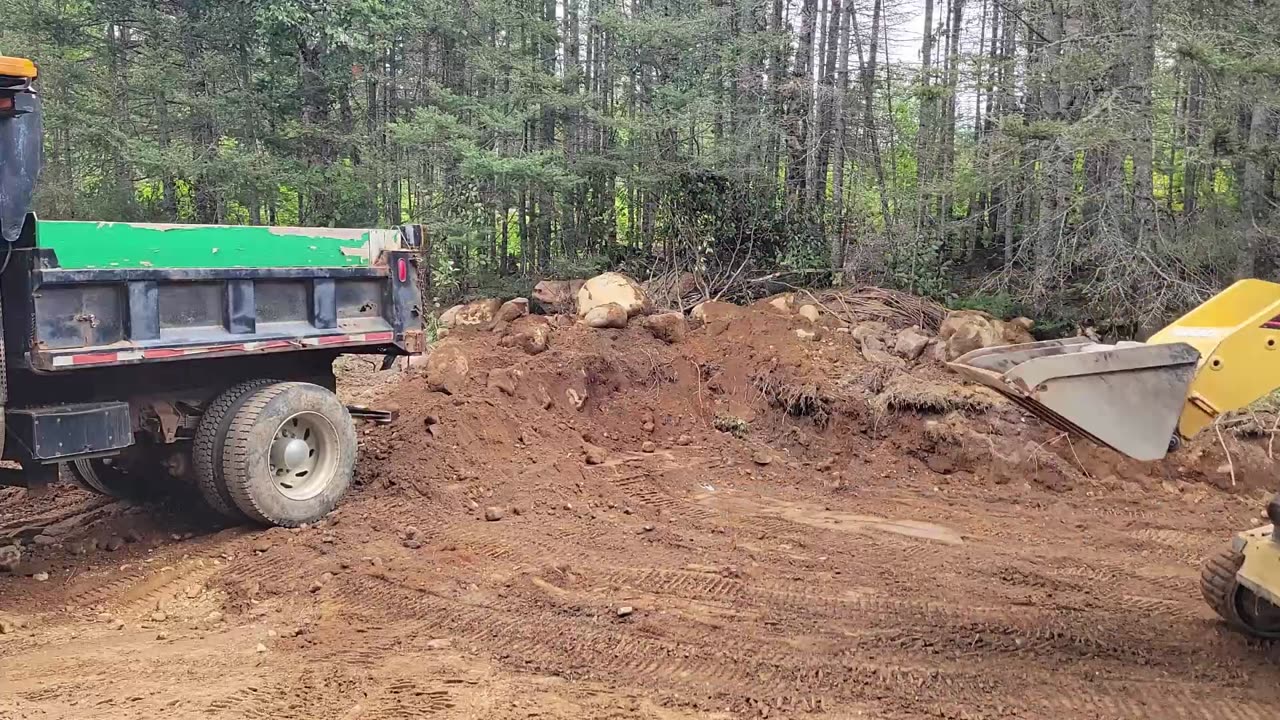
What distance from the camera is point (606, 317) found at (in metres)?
11.1

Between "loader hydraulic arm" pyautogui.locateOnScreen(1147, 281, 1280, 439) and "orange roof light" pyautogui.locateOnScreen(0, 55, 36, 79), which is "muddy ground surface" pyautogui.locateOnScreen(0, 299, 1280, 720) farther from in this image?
"orange roof light" pyautogui.locateOnScreen(0, 55, 36, 79)

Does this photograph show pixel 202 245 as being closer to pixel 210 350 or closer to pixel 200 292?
pixel 200 292

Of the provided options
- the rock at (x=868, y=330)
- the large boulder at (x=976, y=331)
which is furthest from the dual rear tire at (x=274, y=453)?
the large boulder at (x=976, y=331)

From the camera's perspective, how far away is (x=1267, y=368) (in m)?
3.93

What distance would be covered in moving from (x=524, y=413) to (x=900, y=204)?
9.10 meters

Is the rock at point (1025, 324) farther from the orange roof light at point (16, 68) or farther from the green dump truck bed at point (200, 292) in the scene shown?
the orange roof light at point (16, 68)

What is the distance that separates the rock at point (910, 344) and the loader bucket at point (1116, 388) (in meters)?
7.24

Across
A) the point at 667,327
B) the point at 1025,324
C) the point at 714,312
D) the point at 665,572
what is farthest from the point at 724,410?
the point at 1025,324

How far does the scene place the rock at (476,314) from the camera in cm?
1357

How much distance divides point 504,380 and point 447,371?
1.81 feet

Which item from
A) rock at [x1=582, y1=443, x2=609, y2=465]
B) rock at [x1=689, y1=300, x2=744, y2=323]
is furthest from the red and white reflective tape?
rock at [x1=689, y1=300, x2=744, y2=323]

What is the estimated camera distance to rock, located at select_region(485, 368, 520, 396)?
29.4 feet

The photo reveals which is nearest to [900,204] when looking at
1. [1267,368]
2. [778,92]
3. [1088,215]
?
[778,92]

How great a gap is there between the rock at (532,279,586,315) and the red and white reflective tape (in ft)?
20.5
